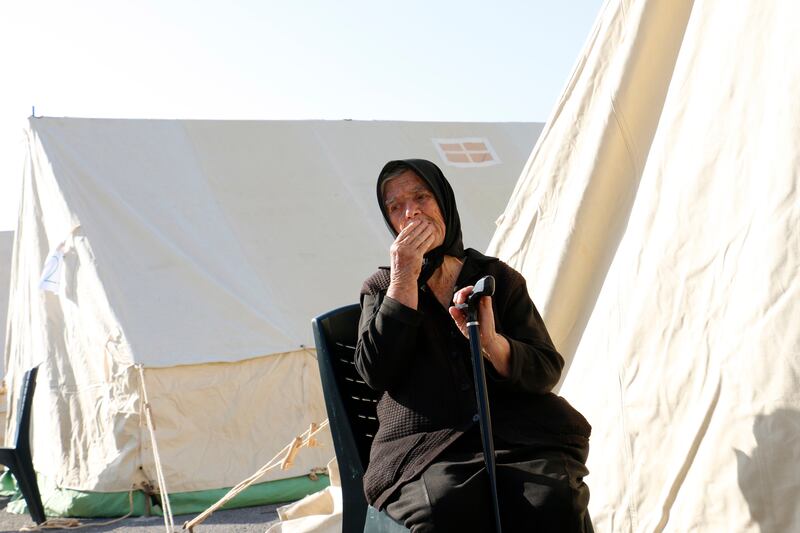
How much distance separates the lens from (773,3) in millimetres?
2254

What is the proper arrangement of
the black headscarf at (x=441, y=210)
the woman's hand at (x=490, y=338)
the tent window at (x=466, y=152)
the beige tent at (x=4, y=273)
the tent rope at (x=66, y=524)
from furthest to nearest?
the beige tent at (x=4, y=273)
the tent window at (x=466, y=152)
the tent rope at (x=66, y=524)
the black headscarf at (x=441, y=210)
the woman's hand at (x=490, y=338)

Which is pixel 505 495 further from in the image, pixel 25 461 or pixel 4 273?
pixel 4 273

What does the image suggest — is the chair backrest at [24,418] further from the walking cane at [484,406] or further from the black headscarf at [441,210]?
the walking cane at [484,406]

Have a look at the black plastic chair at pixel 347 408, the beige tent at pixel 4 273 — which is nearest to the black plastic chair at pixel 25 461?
the black plastic chair at pixel 347 408

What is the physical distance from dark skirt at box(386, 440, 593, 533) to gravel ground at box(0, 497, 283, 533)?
11.2 ft

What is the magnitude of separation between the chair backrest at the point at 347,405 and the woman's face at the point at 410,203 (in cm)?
33

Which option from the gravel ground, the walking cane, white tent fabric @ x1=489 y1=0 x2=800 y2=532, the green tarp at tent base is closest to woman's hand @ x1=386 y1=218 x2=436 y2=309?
the walking cane

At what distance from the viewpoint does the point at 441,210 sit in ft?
7.54

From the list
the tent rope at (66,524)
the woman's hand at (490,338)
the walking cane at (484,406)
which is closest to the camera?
the walking cane at (484,406)

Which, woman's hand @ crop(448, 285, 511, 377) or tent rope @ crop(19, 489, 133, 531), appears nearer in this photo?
woman's hand @ crop(448, 285, 511, 377)

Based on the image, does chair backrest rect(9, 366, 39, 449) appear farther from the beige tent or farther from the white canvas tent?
the beige tent

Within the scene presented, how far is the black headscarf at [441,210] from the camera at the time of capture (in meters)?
2.26

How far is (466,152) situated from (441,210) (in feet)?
20.2

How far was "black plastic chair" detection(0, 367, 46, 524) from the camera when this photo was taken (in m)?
5.66
